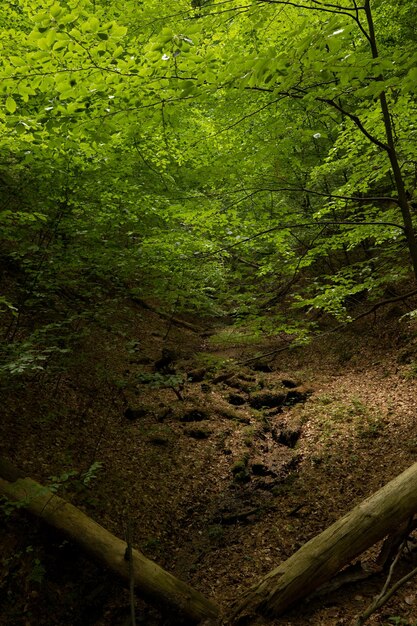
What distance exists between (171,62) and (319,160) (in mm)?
9929

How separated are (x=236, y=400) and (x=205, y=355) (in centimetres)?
288

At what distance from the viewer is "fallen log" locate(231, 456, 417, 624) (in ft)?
13.2

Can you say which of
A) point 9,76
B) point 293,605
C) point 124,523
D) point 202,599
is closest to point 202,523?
point 124,523

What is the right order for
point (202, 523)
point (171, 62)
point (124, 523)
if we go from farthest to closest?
point (202, 523) < point (124, 523) < point (171, 62)

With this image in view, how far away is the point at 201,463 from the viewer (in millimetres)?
7625

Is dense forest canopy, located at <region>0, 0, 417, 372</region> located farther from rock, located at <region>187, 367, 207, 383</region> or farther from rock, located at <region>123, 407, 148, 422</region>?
rock, located at <region>187, 367, 207, 383</region>

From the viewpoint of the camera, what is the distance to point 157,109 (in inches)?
136

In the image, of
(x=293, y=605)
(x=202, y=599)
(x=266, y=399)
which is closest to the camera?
(x=293, y=605)

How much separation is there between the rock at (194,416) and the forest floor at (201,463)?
0.03 metres

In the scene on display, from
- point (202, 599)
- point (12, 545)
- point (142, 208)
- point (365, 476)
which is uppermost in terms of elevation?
point (142, 208)

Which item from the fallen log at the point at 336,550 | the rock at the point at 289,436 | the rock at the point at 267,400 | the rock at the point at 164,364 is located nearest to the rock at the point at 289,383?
the rock at the point at 267,400

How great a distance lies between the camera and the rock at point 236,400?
10128 mm

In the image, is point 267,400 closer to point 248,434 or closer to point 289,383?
point 289,383

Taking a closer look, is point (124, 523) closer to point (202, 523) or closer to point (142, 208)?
point (202, 523)
